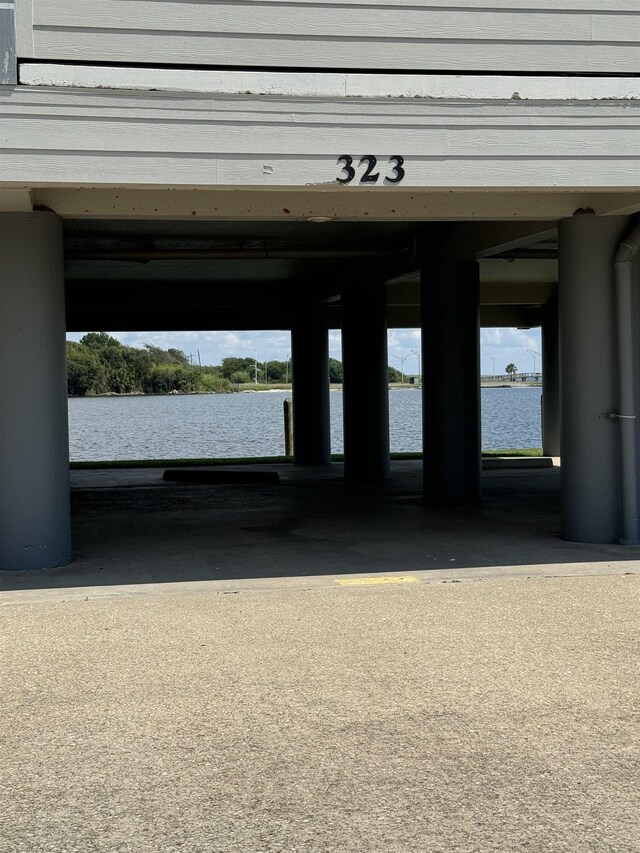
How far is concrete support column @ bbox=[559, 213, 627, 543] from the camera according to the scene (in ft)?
32.8

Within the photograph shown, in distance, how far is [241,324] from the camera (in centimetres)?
2628

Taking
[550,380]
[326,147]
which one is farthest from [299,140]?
[550,380]

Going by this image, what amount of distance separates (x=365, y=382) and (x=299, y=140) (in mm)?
11320

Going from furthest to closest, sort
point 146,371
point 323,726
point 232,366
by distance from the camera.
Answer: point 232,366 < point 146,371 < point 323,726

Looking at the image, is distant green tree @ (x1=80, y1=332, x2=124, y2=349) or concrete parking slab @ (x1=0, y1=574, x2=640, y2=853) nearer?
concrete parking slab @ (x1=0, y1=574, x2=640, y2=853)

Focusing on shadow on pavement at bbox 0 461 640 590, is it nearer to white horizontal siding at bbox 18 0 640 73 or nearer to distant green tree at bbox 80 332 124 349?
white horizontal siding at bbox 18 0 640 73

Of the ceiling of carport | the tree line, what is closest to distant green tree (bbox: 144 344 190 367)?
the tree line

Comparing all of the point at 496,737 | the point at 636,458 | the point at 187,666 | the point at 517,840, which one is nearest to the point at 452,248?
the point at 636,458

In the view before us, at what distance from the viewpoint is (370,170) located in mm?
8320

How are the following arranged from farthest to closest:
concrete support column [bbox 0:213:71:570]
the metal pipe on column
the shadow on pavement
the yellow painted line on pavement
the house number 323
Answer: the metal pipe on column < the shadow on pavement < concrete support column [bbox 0:213:71:570] < the yellow painted line on pavement < the house number 323

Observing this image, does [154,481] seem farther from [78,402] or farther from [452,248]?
[78,402]

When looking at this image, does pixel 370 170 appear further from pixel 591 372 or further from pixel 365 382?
pixel 365 382

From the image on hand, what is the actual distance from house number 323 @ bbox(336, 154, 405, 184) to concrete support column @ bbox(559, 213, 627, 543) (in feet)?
7.88

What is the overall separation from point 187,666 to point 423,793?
2.19 meters
